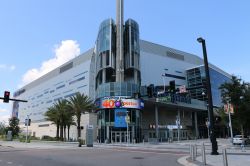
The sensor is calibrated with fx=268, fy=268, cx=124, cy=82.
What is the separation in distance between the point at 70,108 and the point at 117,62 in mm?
17779

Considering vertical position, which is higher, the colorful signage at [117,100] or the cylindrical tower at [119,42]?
the cylindrical tower at [119,42]

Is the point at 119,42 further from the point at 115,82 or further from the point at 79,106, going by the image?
the point at 79,106

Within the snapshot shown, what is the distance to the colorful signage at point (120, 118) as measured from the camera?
64.0m

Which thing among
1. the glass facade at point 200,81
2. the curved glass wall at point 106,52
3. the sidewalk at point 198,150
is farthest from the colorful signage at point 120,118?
the glass facade at point 200,81

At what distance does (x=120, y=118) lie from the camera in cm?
6419

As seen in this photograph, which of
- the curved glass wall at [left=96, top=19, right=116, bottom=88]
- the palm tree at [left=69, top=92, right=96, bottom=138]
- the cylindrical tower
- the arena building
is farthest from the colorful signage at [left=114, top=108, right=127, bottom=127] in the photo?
the curved glass wall at [left=96, top=19, right=116, bottom=88]

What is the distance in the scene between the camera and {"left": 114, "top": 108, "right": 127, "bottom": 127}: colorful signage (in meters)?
64.0

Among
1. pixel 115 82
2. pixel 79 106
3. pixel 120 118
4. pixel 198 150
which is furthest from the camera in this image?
pixel 115 82

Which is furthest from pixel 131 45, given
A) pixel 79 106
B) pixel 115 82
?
pixel 79 106

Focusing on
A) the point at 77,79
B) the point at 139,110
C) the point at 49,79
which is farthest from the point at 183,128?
the point at 49,79

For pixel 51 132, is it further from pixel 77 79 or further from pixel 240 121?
pixel 240 121

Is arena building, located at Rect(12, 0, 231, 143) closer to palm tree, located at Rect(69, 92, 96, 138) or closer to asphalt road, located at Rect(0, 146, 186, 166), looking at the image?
palm tree, located at Rect(69, 92, 96, 138)

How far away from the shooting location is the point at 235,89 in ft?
111

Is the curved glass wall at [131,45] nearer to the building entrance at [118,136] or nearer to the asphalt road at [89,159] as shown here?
the building entrance at [118,136]
